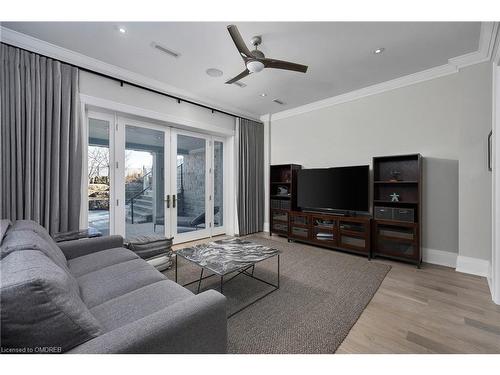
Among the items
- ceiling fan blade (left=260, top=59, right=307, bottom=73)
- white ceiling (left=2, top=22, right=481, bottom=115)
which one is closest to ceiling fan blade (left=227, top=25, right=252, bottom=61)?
ceiling fan blade (left=260, top=59, right=307, bottom=73)

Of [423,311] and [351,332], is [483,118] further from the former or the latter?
[351,332]

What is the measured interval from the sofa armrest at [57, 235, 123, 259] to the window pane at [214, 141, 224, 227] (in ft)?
8.18

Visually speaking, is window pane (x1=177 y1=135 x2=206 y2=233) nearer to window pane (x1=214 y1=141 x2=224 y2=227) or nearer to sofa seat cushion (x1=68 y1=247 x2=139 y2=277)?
window pane (x1=214 y1=141 x2=224 y2=227)

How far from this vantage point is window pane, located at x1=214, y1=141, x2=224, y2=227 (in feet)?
15.6

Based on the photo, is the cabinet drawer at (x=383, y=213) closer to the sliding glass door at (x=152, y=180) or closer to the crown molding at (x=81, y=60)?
the sliding glass door at (x=152, y=180)

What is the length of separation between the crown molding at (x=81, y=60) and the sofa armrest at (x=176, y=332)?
3.19 meters

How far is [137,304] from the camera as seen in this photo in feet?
4.20

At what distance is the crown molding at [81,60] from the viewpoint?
2.34 metres

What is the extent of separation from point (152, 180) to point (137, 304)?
9.25 feet

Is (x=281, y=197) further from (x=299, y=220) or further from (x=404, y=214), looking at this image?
(x=404, y=214)

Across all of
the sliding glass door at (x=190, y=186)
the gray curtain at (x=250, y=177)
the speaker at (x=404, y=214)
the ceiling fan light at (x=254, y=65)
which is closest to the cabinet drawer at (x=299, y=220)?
the gray curtain at (x=250, y=177)

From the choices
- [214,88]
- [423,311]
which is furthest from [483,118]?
[214,88]

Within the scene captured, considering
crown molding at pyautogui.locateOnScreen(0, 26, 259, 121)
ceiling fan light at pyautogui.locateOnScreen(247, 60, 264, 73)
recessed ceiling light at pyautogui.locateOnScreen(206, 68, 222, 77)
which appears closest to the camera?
ceiling fan light at pyautogui.locateOnScreen(247, 60, 264, 73)

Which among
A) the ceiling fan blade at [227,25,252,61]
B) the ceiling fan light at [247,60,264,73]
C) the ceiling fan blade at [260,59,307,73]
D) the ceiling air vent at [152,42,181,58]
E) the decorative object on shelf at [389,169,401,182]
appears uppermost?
the ceiling air vent at [152,42,181,58]
